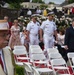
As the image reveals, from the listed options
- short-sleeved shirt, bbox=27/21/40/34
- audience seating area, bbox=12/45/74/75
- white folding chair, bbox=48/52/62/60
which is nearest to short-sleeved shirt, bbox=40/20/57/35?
short-sleeved shirt, bbox=27/21/40/34

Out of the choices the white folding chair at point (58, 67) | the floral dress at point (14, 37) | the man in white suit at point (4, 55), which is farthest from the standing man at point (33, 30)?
the man in white suit at point (4, 55)

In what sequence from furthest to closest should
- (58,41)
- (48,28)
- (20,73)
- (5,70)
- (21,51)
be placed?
(58,41) → (48,28) → (21,51) → (20,73) → (5,70)

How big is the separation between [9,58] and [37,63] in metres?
6.40

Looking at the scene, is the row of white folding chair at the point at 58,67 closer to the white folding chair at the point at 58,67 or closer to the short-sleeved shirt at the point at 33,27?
the white folding chair at the point at 58,67

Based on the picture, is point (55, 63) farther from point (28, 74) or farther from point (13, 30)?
point (13, 30)

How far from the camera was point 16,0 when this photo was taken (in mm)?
58562

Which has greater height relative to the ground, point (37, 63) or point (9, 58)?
point (9, 58)

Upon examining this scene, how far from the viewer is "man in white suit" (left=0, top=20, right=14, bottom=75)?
3.81 metres

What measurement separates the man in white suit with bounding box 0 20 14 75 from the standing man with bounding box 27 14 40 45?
10.7 m

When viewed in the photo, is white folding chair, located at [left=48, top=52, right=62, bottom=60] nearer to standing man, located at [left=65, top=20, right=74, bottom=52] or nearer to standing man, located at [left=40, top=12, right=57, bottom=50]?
standing man, located at [left=65, top=20, right=74, bottom=52]

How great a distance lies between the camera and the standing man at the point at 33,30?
48.0 feet

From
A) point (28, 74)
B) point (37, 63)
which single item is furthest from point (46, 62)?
point (28, 74)

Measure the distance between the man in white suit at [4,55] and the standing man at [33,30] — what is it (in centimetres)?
1070

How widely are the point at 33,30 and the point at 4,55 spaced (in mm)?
10802
